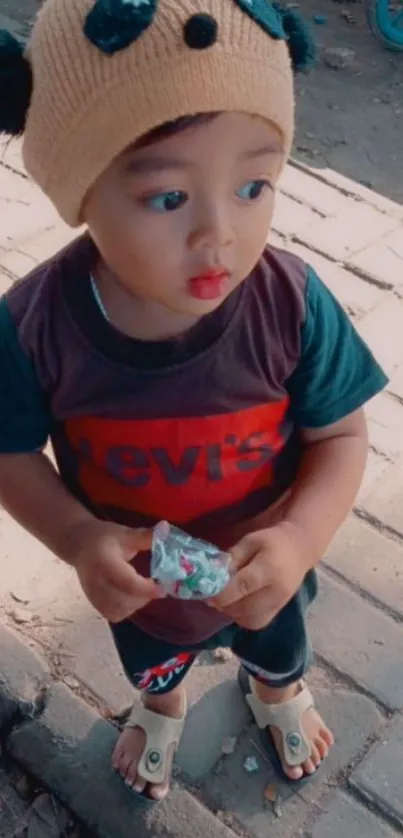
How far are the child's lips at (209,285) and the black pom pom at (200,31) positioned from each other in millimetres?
212

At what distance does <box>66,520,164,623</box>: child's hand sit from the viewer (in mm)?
1222

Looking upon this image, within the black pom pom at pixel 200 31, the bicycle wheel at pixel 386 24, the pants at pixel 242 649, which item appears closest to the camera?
the black pom pom at pixel 200 31

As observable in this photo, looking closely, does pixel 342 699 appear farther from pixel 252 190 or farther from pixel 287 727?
pixel 252 190

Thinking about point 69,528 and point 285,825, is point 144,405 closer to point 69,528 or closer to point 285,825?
point 69,528

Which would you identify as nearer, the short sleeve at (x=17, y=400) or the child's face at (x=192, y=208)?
the child's face at (x=192, y=208)

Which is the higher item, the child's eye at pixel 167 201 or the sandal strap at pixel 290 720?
Result: the child's eye at pixel 167 201

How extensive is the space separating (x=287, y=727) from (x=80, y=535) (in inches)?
24.6

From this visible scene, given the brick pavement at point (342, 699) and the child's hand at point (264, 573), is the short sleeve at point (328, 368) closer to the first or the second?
the child's hand at point (264, 573)

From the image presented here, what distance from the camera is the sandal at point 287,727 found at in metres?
1.71

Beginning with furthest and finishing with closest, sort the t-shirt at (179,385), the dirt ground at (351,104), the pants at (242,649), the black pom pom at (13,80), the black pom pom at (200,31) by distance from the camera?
1. the dirt ground at (351,104)
2. the pants at (242,649)
3. the t-shirt at (179,385)
4. the black pom pom at (13,80)
5. the black pom pom at (200,31)

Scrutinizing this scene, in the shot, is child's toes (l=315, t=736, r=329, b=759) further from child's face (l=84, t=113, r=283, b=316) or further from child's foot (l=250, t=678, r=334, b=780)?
child's face (l=84, t=113, r=283, b=316)

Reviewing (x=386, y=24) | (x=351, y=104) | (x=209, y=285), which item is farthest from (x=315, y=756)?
(x=386, y=24)

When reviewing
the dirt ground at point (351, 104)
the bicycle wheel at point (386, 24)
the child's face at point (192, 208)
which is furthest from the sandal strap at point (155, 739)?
the bicycle wheel at point (386, 24)

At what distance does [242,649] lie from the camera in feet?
5.21
